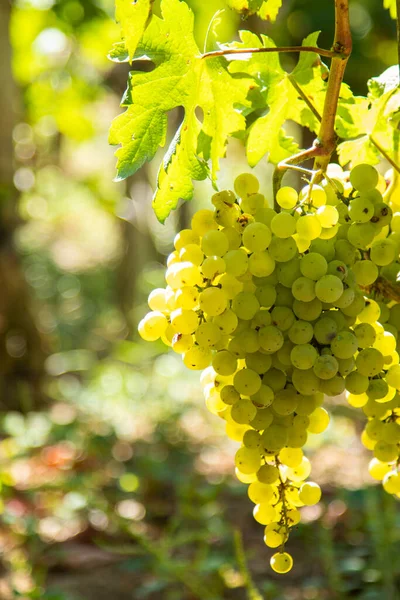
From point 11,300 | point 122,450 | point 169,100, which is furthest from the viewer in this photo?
point 11,300

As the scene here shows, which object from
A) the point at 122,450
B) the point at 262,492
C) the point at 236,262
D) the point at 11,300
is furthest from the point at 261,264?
the point at 11,300

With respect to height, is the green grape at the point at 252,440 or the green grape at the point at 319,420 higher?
the green grape at the point at 252,440

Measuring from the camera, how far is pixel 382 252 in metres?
0.62

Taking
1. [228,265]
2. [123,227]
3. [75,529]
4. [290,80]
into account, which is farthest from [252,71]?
[123,227]

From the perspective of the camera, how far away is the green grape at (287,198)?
0.61 meters

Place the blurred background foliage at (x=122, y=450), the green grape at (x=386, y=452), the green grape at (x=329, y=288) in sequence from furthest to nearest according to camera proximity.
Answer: the blurred background foliage at (x=122, y=450)
the green grape at (x=386, y=452)
the green grape at (x=329, y=288)

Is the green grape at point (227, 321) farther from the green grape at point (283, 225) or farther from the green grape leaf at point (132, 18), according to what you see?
the green grape leaf at point (132, 18)

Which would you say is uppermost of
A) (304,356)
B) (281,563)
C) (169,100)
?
(169,100)

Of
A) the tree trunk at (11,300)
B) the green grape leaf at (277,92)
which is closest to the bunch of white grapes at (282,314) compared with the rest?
the green grape leaf at (277,92)

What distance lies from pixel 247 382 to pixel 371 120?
1.08 feet

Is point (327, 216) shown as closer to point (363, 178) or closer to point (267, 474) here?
point (363, 178)

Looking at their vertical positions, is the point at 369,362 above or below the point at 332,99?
below

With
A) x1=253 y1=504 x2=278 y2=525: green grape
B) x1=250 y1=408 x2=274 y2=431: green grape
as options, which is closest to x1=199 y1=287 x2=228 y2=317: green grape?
x1=250 y1=408 x2=274 y2=431: green grape

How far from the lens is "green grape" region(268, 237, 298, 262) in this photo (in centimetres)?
59
